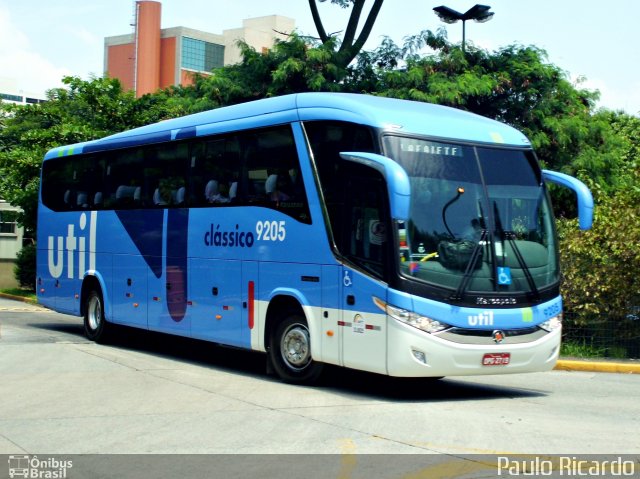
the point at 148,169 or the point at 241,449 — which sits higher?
the point at 148,169

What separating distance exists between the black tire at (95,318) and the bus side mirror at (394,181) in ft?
28.0

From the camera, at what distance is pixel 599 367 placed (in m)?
15.4

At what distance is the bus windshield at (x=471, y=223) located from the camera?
11.0 meters

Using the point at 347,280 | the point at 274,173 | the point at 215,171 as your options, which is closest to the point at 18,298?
the point at 215,171

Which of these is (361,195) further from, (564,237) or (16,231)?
(16,231)

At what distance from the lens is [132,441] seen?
8727 mm

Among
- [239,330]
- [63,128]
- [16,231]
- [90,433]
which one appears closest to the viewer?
[90,433]

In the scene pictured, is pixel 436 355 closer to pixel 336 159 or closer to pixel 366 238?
pixel 366 238

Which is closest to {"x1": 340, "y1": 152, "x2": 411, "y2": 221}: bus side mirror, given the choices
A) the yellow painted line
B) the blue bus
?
the blue bus

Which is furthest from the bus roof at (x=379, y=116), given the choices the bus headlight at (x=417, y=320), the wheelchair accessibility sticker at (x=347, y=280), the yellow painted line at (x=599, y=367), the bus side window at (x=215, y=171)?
the yellow painted line at (x=599, y=367)

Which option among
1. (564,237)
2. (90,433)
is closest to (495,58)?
(564,237)

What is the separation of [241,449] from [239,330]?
5476 mm

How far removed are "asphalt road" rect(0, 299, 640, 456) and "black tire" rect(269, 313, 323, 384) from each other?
265mm

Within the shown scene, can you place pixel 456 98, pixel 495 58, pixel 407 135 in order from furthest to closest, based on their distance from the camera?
pixel 495 58
pixel 456 98
pixel 407 135
